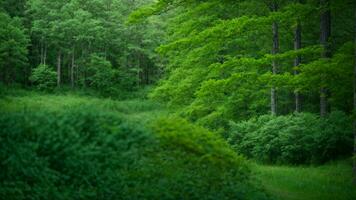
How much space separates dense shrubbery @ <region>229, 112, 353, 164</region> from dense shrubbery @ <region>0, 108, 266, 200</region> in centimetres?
735

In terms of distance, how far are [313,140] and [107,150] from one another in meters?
10.2

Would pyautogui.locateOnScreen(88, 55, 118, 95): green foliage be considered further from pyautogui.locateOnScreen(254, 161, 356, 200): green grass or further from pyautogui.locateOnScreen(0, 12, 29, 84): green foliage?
pyautogui.locateOnScreen(254, 161, 356, 200): green grass

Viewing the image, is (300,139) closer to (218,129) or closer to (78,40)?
(218,129)

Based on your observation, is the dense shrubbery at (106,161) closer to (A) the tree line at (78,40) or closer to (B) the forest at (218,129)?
(B) the forest at (218,129)

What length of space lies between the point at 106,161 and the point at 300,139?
1012 cm

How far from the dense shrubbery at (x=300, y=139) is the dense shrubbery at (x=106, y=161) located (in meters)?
7.35

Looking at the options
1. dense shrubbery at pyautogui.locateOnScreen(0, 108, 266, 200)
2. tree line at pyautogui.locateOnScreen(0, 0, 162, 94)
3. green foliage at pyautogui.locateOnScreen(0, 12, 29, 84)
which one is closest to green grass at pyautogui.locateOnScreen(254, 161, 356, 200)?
dense shrubbery at pyautogui.locateOnScreen(0, 108, 266, 200)

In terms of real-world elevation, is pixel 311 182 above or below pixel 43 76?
below

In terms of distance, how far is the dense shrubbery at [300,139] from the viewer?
16.5 m

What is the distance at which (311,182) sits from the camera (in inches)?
499

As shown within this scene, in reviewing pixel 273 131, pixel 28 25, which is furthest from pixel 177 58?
pixel 28 25

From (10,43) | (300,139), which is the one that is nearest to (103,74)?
(10,43)

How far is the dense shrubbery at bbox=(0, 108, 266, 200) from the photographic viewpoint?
766 centimetres

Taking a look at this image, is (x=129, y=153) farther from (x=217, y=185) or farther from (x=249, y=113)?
(x=249, y=113)
